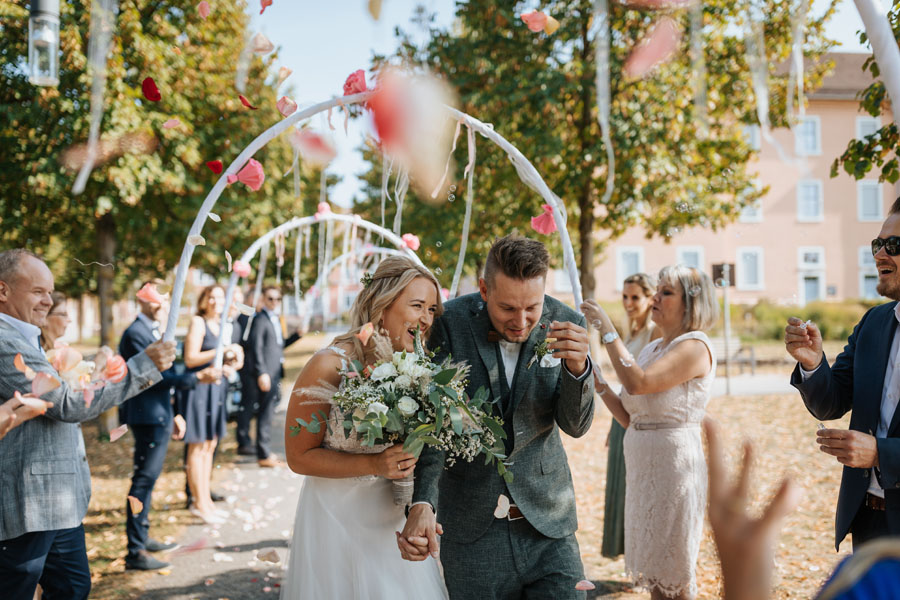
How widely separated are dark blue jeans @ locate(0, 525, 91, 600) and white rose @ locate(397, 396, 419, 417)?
204cm

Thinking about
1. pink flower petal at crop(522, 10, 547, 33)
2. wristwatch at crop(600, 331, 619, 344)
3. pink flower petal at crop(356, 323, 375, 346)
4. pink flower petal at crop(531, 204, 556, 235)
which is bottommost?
wristwatch at crop(600, 331, 619, 344)

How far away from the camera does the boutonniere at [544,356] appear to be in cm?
285

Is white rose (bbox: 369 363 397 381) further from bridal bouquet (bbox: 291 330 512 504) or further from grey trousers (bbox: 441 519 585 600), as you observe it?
grey trousers (bbox: 441 519 585 600)

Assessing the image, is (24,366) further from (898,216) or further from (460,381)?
(898,216)

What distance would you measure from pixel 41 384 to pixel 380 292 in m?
1.63

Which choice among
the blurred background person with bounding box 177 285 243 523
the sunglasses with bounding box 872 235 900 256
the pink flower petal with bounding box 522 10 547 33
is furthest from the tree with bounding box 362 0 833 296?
the sunglasses with bounding box 872 235 900 256

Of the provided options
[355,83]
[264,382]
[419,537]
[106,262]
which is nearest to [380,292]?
[419,537]

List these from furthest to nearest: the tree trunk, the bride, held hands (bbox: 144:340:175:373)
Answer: the tree trunk < held hands (bbox: 144:340:175:373) < the bride

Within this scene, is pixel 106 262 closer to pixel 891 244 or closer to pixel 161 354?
pixel 161 354

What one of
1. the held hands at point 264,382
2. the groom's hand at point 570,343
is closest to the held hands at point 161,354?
the groom's hand at point 570,343

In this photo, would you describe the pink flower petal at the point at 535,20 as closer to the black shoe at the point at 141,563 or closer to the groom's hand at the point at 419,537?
the groom's hand at the point at 419,537

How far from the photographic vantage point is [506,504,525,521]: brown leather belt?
9.20ft

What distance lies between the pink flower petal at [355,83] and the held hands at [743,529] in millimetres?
3458

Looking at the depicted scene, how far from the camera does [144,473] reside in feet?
18.4
